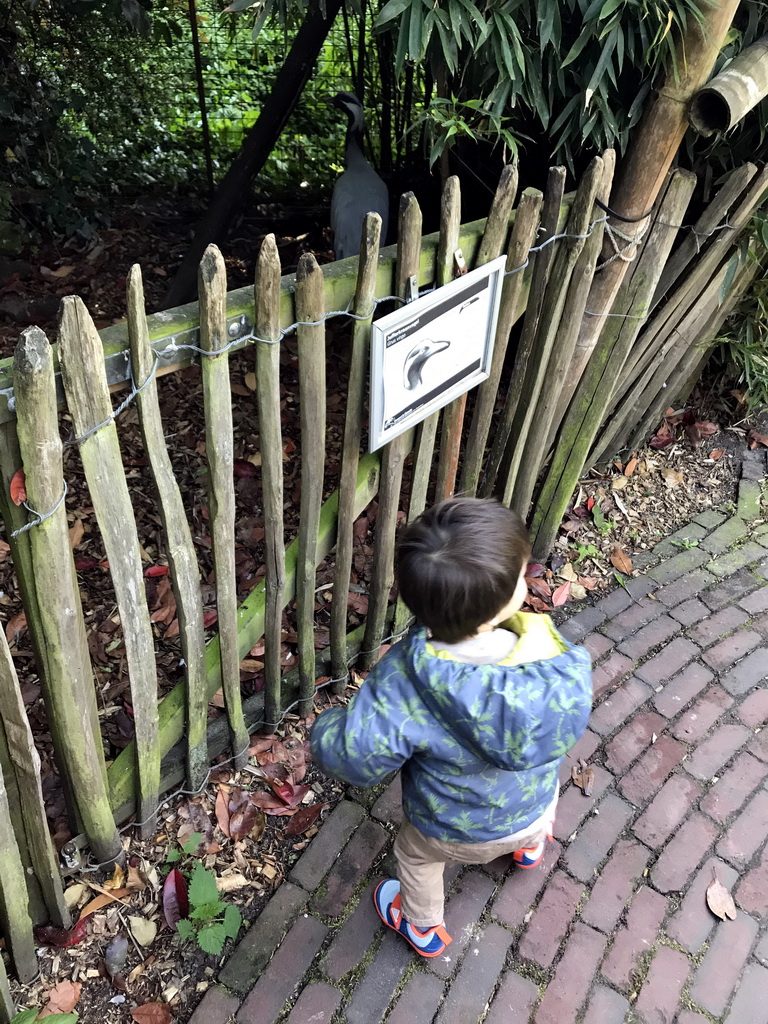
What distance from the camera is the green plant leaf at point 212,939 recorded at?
81.1 inches

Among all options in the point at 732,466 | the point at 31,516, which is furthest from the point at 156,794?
the point at 732,466

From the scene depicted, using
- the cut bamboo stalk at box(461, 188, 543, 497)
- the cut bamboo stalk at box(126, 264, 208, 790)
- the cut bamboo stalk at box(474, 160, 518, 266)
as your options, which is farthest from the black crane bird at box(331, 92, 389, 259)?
the cut bamboo stalk at box(126, 264, 208, 790)

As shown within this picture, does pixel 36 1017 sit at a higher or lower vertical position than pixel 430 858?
lower

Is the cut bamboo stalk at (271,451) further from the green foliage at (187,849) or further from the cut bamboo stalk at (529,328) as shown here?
the cut bamboo stalk at (529,328)

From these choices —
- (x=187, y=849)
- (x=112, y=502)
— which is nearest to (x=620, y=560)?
(x=187, y=849)

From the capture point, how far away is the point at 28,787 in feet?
5.89

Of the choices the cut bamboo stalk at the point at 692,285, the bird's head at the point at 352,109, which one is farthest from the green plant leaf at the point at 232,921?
the bird's head at the point at 352,109

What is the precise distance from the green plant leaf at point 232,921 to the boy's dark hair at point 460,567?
1.22 metres

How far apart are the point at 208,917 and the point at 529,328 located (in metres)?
2.16

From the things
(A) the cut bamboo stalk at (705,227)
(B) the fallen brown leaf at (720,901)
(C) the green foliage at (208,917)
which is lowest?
(B) the fallen brown leaf at (720,901)

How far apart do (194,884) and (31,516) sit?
127cm

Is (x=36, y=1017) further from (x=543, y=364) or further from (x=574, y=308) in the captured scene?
(x=574, y=308)

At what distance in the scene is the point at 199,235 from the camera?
444 centimetres

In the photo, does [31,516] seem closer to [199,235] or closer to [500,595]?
[500,595]
